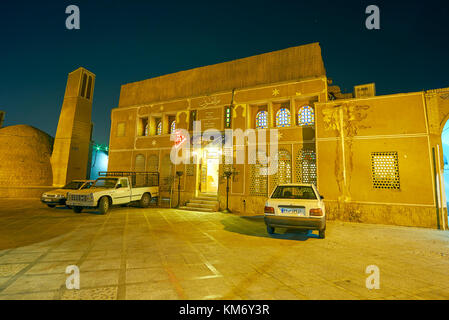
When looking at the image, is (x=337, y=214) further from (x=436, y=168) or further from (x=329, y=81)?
(x=329, y=81)

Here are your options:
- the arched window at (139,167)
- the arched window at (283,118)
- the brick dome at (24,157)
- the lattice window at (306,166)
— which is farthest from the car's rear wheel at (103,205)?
the brick dome at (24,157)

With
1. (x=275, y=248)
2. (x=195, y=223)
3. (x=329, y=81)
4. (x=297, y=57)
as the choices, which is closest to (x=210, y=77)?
(x=297, y=57)

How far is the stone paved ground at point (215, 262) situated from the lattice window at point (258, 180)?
4.46 m

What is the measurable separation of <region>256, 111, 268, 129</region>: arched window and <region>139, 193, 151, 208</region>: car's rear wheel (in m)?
7.99

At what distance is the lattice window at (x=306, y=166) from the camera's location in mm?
10578

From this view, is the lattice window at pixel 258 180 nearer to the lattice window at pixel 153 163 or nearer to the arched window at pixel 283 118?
the arched window at pixel 283 118

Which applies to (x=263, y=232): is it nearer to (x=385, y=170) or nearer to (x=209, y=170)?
(x=385, y=170)

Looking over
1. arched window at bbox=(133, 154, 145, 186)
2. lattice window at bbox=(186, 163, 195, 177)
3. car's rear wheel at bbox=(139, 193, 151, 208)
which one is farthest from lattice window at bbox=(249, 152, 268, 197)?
arched window at bbox=(133, 154, 145, 186)

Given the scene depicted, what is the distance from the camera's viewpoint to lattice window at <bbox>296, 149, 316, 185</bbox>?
10578mm

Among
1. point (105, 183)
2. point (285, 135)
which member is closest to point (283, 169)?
point (285, 135)

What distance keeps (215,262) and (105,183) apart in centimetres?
880

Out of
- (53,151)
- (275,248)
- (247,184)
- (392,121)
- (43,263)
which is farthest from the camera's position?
(53,151)
